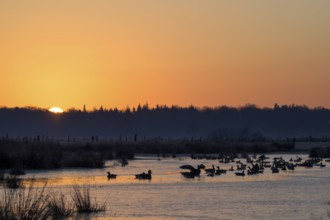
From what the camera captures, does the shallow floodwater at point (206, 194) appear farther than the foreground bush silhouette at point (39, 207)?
Yes

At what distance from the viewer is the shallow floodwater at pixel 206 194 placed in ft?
82.6

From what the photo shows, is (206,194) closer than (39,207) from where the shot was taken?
No

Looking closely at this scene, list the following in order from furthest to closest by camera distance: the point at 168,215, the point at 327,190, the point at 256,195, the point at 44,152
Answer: the point at 44,152 → the point at 327,190 → the point at 256,195 → the point at 168,215

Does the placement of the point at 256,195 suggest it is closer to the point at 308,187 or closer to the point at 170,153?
the point at 308,187

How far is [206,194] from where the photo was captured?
32.0 metres

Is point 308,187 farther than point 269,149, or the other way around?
point 269,149

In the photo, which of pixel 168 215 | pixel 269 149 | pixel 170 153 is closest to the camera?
pixel 168 215

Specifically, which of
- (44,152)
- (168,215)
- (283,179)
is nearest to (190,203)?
(168,215)

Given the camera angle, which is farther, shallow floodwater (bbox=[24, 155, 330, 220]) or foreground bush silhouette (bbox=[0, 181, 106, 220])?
shallow floodwater (bbox=[24, 155, 330, 220])

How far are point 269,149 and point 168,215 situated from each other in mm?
68515

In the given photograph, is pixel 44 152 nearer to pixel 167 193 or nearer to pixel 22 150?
pixel 22 150

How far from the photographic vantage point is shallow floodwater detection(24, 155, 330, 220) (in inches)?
991

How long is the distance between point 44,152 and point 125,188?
1639 cm

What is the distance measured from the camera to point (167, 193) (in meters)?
32.2
